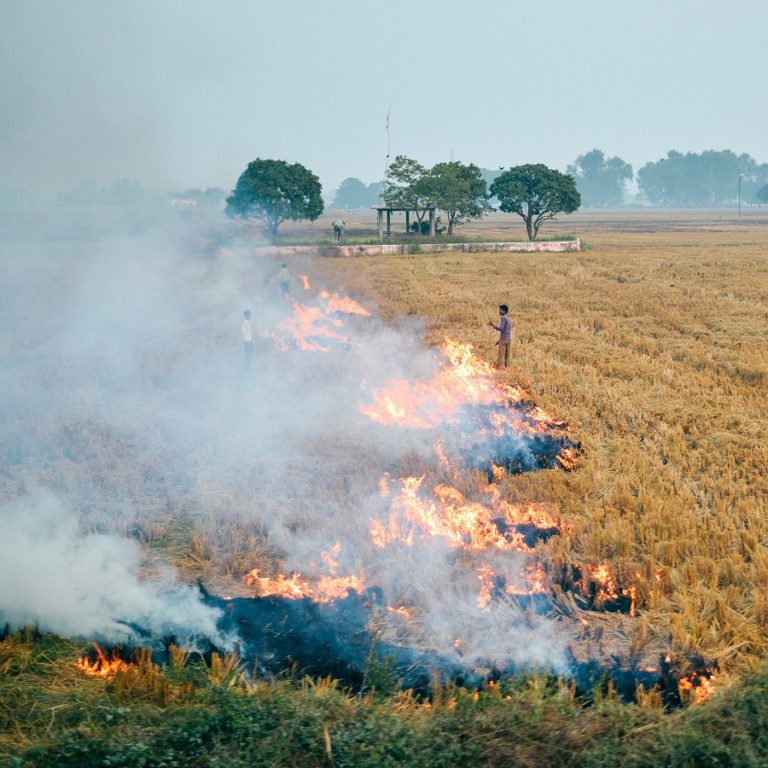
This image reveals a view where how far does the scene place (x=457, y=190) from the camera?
168 feet

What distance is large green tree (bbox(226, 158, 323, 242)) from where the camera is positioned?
4747 cm

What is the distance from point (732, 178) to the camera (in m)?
196

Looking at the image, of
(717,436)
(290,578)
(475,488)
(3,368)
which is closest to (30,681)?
(290,578)

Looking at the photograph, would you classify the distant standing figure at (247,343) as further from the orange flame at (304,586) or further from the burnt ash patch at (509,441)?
the orange flame at (304,586)

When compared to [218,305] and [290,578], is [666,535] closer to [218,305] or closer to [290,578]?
[290,578]

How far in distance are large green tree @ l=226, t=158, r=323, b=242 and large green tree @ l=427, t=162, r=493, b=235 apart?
8405 millimetres

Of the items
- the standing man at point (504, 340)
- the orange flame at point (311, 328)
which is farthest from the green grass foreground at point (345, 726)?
the orange flame at point (311, 328)

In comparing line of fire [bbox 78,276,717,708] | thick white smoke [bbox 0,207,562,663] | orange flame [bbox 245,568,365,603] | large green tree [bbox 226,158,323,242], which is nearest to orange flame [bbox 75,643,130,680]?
line of fire [bbox 78,276,717,708]

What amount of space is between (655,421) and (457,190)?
41.9m

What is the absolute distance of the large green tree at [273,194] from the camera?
47469 mm

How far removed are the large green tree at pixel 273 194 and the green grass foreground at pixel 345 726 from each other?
42892mm

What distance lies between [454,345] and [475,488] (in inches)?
342

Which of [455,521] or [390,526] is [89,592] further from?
[455,521]

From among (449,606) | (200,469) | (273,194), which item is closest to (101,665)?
(449,606)
